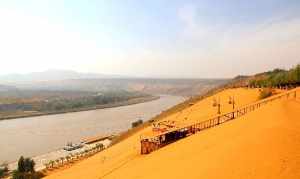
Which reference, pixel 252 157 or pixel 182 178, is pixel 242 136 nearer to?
pixel 252 157

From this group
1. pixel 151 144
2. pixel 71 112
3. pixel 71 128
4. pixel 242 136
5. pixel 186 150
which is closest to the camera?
pixel 242 136

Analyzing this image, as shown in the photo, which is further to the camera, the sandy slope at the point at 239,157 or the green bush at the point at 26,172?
the green bush at the point at 26,172

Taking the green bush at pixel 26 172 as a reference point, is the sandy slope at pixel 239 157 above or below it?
above

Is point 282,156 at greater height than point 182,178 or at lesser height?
greater

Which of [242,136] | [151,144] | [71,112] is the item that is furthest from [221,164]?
[71,112]

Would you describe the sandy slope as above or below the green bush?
above

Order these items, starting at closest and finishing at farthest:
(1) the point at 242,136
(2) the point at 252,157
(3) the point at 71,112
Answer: (2) the point at 252,157 → (1) the point at 242,136 → (3) the point at 71,112

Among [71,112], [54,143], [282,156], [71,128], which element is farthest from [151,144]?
[71,112]

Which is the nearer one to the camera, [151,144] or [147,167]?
[147,167]

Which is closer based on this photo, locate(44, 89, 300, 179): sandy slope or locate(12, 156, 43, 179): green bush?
locate(44, 89, 300, 179): sandy slope

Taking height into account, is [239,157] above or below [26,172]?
above

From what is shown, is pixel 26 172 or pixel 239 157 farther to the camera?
pixel 26 172
